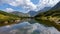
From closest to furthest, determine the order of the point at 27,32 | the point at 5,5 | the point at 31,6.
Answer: the point at 27,32 < the point at 5,5 < the point at 31,6

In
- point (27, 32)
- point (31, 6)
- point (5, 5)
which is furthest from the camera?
point (31, 6)

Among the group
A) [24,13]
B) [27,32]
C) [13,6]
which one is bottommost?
[27,32]

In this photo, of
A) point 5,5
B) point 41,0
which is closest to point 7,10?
point 5,5

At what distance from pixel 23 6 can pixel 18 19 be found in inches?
41.3

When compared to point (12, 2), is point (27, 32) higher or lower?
lower

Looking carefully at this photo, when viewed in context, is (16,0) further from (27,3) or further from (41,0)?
(41,0)

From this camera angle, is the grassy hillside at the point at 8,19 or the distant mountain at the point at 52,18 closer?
the grassy hillside at the point at 8,19

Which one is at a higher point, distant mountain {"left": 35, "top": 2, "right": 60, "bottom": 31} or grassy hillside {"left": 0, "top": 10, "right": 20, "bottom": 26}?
grassy hillside {"left": 0, "top": 10, "right": 20, "bottom": 26}

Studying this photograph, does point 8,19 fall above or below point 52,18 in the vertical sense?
Result: above

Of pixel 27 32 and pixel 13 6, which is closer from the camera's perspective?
pixel 27 32

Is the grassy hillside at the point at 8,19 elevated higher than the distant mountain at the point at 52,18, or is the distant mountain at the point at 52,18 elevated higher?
the grassy hillside at the point at 8,19

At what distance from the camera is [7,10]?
758 cm

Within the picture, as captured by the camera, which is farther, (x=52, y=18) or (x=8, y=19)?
(x=52, y=18)

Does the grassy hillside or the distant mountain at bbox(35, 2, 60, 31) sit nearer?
the grassy hillside
